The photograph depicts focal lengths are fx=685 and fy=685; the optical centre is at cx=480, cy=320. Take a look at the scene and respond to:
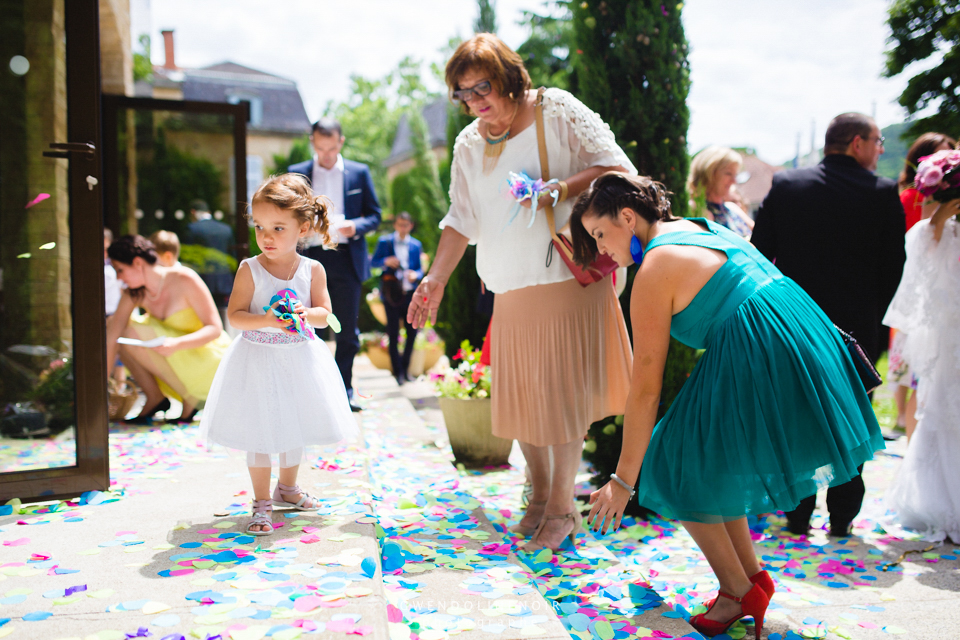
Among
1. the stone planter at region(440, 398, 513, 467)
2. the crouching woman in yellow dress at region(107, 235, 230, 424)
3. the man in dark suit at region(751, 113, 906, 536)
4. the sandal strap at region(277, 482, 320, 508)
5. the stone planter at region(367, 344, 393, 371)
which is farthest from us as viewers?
the stone planter at region(367, 344, 393, 371)

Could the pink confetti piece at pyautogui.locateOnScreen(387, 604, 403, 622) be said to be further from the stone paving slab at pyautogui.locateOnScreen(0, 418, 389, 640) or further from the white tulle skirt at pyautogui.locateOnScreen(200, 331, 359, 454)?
the white tulle skirt at pyautogui.locateOnScreen(200, 331, 359, 454)

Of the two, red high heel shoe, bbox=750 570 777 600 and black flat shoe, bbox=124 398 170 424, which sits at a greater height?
black flat shoe, bbox=124 398 170 424

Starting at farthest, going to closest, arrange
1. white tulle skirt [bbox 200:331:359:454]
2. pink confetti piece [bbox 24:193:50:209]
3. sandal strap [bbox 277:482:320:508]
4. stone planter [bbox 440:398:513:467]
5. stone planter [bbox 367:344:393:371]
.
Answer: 1. stone planter [bbox 367:344:393:371]
2. stone planter [bbox 440:398:513:467]
3. pink confetti piece [bbox 24:193:50:209]
4. sandal strap [bbox 277:482:320:508]
5. white tulle skirt [bbox 200:331:359:454]

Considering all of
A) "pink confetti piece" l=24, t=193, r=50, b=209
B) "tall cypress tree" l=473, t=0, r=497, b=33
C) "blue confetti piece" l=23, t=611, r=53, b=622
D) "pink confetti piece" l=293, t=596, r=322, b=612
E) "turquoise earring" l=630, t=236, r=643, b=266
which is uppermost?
"tall cypress tree" l=473, t=0, r=497, b=33

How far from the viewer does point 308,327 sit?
8.63ft

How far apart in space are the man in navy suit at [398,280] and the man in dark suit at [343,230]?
8.92 feet

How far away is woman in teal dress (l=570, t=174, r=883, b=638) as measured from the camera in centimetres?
→ 202

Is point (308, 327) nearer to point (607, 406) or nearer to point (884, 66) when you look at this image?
point (607, 406)

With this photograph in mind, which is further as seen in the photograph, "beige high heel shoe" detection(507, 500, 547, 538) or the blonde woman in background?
the blonde woman in background

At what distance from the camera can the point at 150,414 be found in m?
4.77

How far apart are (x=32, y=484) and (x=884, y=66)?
92.9 ft

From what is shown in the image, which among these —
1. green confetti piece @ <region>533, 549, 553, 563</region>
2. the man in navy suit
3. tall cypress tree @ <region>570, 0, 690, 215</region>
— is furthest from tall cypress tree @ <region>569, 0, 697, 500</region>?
the man in navy suit

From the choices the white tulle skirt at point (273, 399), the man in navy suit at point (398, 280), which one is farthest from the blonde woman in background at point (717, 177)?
the man in navy suit at point (398, 280)

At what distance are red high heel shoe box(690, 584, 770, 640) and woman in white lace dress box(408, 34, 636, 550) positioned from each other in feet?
2.32
